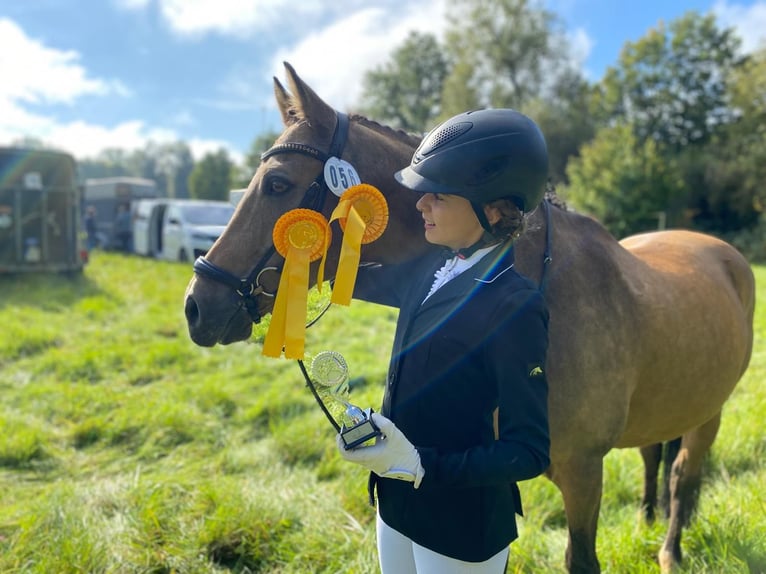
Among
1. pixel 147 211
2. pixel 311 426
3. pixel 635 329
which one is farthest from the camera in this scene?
pixel 147 211

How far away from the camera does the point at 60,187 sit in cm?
1251

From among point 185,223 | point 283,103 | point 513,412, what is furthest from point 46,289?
point 513,412

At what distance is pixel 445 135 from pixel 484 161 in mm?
159

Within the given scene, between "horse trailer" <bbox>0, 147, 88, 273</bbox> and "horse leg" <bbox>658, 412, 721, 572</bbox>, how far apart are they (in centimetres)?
1296

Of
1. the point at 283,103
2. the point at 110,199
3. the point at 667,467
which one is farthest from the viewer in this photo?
the point at 110,199

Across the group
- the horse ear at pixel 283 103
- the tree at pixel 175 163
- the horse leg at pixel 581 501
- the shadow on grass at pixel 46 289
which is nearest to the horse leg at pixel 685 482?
the horse leg at pixel 581 501

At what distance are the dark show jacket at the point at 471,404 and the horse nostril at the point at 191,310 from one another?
2.45 feet

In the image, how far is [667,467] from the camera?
3434mm

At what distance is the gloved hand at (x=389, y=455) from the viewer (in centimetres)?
125

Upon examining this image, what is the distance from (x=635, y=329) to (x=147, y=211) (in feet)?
62.5

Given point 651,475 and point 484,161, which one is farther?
point 651,475

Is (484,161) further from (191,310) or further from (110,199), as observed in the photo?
(110,199)

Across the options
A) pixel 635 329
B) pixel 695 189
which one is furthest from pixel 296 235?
pixel 695 189

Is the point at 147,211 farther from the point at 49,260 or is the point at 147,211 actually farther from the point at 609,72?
the point at 609,72
